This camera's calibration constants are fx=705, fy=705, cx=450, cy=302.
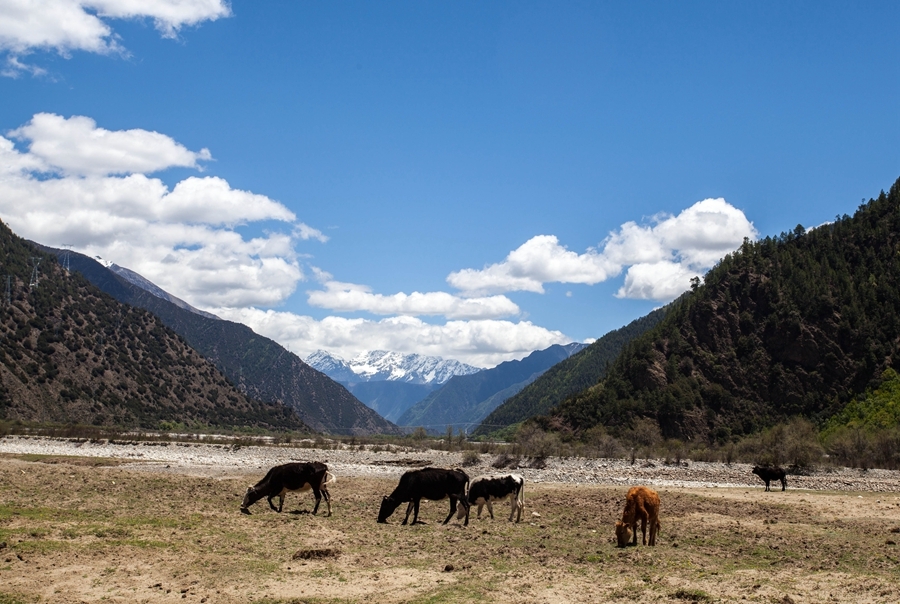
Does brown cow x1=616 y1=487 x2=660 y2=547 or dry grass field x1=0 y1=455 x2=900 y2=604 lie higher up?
brown cow x1=616 y1=487 x2=660 y2=547

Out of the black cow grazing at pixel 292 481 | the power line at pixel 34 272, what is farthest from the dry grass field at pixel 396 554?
the power line at pixel 34 272

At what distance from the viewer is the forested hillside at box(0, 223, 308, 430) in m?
110

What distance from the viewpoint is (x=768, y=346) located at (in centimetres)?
11075

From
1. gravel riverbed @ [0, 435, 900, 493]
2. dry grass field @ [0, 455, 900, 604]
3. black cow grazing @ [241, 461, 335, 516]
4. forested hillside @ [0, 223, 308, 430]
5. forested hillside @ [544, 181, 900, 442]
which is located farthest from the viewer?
forested hillside @ [0, 223, 308, 430]

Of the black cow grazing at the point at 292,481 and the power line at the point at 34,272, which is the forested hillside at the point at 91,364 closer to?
the power line at the point at 34,272

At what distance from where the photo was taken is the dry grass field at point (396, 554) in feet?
42.7

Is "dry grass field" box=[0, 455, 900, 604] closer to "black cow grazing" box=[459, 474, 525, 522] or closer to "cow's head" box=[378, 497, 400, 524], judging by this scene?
"cow's head" box=[378, 497, 400, 524]

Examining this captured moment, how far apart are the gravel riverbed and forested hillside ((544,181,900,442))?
36280 millimetres

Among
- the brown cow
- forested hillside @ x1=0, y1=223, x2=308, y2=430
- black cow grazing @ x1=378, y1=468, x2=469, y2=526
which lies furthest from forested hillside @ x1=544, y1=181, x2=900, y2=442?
the brown cow

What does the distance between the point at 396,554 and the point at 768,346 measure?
107 metres

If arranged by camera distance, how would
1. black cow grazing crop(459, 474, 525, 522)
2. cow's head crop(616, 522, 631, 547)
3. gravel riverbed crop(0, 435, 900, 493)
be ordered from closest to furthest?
cow's head crop(616, 522, 631, 547)
black cow grazing crop(459, 474, 525, 522)
gravel riverbed crop(0, 435, 900, 493)

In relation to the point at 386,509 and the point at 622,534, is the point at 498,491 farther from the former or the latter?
the point at 622,534

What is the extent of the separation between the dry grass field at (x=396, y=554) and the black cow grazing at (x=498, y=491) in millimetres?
667

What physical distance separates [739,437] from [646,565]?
284 feet
